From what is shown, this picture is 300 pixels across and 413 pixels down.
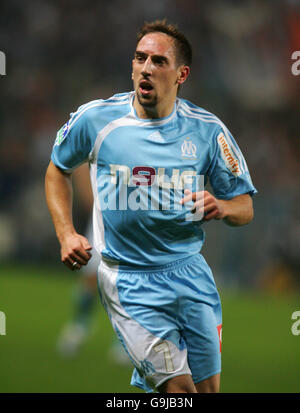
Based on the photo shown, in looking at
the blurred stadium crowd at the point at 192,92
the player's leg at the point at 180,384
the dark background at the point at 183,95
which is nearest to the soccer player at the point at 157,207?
the player's leg at the point at 180,384

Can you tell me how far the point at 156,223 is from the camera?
11.7 feet

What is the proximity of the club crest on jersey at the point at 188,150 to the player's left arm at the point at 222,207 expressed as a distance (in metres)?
0.29

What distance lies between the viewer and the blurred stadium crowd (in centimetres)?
1045

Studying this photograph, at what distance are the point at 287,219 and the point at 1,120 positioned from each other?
529cm

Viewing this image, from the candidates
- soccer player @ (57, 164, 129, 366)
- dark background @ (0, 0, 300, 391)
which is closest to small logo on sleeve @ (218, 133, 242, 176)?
soccer player @ (57, 164, 129, 366)

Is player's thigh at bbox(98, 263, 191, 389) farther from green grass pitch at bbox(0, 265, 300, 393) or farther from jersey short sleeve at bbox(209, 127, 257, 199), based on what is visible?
green grass pitch at bbox(0, 265, 300, 393)

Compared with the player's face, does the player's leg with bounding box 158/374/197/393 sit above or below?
below

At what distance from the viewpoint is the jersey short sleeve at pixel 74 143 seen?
3.65m

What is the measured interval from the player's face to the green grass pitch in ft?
9.50

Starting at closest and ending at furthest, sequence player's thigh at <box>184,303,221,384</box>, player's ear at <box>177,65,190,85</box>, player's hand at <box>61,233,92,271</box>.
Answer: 1. player's hand at <box>61,233,92,271</box>
2. player's thigh at <box>184,303,221,384</box>
3. player's ear at <box>177,65,190,85</box>

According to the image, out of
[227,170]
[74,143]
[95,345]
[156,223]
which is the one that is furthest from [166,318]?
[95,345]

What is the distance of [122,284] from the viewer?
3.60 meters

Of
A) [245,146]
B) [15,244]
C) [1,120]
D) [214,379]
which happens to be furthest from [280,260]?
[214,379]

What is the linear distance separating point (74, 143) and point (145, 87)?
0.47 metres
